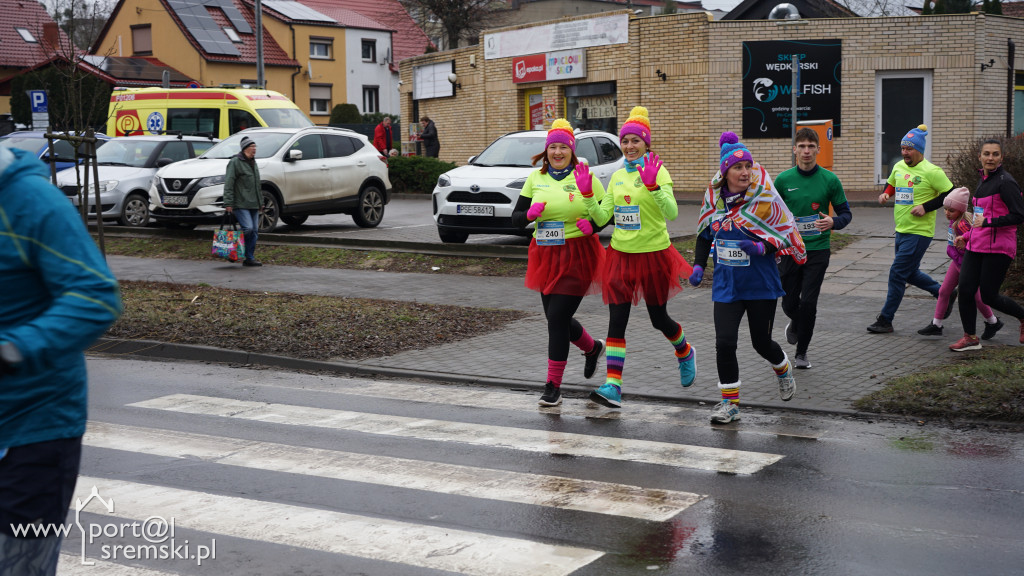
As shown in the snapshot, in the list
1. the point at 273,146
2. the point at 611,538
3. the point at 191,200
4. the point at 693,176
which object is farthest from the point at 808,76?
the point at 611,538

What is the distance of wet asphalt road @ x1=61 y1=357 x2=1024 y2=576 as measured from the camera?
4613 millimetres

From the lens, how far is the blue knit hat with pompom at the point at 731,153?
718 cm

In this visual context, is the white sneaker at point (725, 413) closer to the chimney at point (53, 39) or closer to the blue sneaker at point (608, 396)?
the blue sneaker at point (608, 396)

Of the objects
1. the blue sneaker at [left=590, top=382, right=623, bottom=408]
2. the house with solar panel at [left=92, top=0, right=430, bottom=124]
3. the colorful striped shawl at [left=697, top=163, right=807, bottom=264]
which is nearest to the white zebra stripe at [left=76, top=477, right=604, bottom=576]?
the blue sneaker at [left=590, top=382, right=623, bottom=408]

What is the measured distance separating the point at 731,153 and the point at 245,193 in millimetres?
9922

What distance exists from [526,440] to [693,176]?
20.5 metres

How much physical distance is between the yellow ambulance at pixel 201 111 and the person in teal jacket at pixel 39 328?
63.5ft

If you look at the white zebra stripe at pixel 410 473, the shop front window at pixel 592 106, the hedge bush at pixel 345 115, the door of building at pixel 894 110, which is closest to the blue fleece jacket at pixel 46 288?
the white zebra stripe at pixel 410 473

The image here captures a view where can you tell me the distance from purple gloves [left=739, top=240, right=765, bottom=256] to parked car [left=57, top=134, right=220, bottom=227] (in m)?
15.0

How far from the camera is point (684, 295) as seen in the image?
42.1 feet

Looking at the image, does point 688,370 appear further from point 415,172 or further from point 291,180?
point 415,172

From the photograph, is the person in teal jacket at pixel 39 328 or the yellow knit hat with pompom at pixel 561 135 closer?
the person in teal jacket at pixel 39 328

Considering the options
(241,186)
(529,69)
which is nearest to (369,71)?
(529,69)

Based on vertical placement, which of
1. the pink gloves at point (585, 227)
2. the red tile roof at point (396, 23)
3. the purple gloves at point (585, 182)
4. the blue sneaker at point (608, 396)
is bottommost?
the blue sneaker at point (608, 396)
